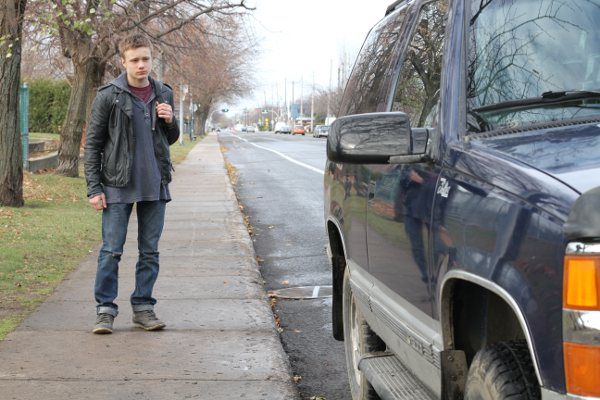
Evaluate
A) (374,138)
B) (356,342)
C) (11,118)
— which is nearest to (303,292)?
(356,342)

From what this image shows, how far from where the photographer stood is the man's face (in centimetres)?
580

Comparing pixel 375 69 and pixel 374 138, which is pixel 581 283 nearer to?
pixel 374 138

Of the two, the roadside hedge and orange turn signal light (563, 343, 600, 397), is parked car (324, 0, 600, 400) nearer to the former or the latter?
orange turn signal light (563, 343, 600, 397)

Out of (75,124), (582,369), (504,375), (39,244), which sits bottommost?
(39,244)

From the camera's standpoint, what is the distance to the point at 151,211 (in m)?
6.00

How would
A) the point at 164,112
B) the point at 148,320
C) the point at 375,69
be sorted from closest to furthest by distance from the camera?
the point at 375,69
the point at 164,112
the point at 148,320

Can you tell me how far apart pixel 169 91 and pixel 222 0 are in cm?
1491

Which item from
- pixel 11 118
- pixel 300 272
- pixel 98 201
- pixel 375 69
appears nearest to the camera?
pixel 375 69

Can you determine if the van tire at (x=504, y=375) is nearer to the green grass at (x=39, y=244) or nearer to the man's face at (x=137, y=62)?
the man's face at (x=137, y=62)

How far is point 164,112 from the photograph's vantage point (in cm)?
589

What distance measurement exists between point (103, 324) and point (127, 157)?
1.14 meters

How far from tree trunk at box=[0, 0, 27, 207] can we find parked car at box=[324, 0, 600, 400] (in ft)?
33.6

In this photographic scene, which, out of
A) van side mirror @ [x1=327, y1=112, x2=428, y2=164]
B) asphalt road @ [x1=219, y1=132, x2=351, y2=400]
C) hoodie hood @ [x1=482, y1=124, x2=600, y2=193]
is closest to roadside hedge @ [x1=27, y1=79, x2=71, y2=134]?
asphalt road @ [x1=219, y1=132, x2=351, y2=400]

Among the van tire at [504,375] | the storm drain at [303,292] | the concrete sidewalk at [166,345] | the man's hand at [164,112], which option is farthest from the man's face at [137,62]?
the van tire at [504,375]
